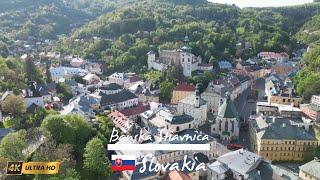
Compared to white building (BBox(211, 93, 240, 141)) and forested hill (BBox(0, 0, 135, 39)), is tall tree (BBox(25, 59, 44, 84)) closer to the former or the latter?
white building (BBox(211, 93, 240, 141))

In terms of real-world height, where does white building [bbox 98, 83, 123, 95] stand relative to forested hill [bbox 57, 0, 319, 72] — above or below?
below

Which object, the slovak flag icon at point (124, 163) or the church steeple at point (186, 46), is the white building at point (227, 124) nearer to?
the slovak flag icon at point (124, 163)

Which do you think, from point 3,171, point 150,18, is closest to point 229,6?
point 150,18

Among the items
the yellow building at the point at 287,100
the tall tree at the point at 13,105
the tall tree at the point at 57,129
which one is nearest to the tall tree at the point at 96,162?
the tall tree at the point at 57,129

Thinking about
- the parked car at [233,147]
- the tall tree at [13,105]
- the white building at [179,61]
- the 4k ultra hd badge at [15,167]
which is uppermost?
the 4k ultra hd badge at [15,167]

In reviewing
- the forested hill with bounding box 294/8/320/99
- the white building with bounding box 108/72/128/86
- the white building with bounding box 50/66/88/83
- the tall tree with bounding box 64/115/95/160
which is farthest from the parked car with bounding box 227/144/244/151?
the white building with bounding box 50/66/88/83

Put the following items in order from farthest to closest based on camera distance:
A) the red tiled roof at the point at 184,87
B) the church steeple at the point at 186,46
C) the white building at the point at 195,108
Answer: the church steeple at the point at 186,46
the red tiled roof at the point at 184,87
the white building at the point at 195,108
